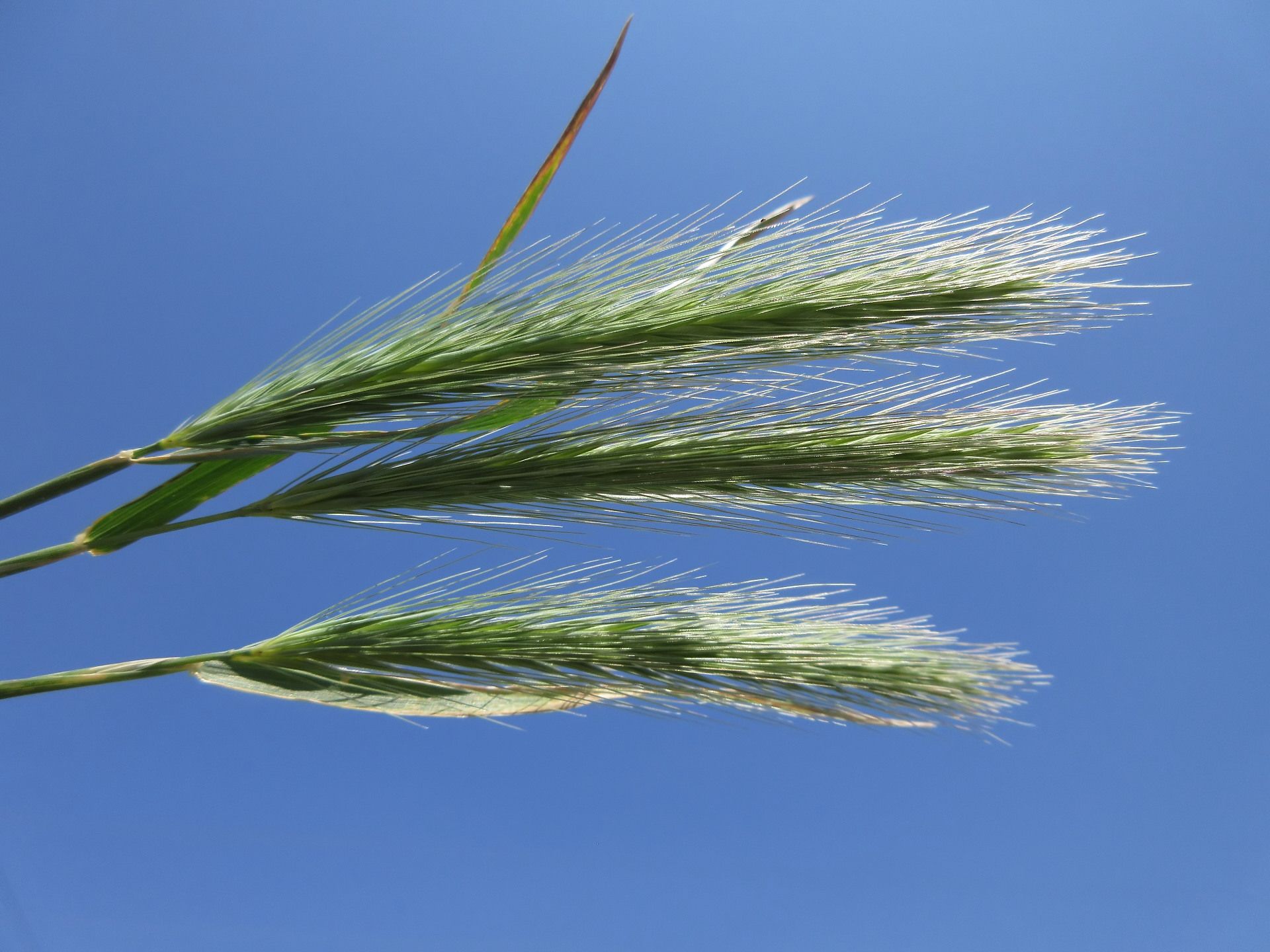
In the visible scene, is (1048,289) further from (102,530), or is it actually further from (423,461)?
(102,530)

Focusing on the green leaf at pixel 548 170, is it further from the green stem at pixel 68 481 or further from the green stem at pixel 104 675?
the green stem at pixel 104 675

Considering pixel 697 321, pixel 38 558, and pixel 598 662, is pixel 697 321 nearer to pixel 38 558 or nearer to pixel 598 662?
pixel 598 662

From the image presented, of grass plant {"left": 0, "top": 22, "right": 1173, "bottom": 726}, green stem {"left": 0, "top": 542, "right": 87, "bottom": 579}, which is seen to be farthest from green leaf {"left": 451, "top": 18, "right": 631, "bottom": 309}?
green stem {"left": 0, "top": 542, "right": 87, "bottom": 579}

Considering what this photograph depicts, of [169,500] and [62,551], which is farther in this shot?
[169,500]

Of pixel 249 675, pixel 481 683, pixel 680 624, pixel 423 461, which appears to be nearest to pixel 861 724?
pixel 680 624

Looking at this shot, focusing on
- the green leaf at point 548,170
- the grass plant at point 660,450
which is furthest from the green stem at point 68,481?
the green leaf at point 548,170

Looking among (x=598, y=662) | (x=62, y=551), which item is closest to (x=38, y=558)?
(x=62, y=551)
